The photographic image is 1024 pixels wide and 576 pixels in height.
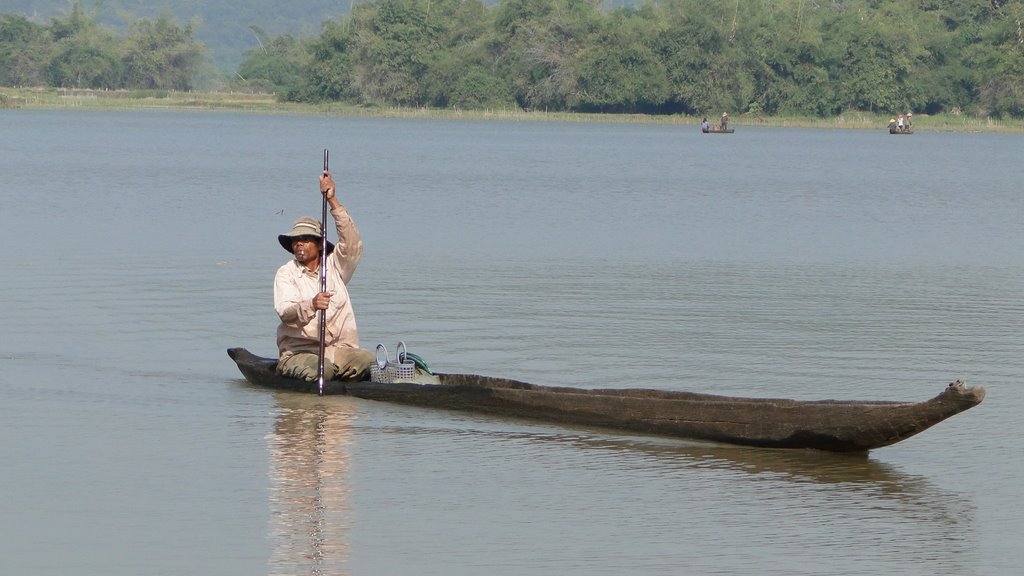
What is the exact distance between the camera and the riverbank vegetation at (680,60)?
92688 mm

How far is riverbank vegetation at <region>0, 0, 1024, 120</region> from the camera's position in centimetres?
9269

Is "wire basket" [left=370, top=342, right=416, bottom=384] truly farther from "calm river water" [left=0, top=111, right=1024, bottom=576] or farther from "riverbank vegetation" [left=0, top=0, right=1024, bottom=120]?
"riverbank vegetation" [left=0, top=0, right=1024, bottom=120]

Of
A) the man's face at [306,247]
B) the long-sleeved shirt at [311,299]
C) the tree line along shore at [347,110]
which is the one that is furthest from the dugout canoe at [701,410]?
the tree line along shore at [347,110]

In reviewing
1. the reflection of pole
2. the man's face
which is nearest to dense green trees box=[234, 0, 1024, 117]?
the man's face

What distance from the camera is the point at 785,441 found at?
8.86 meters

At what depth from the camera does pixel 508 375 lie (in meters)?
11.9

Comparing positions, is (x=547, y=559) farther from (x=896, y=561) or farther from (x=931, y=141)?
(x=931, y=141)

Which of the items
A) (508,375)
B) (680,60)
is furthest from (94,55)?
(508,375)

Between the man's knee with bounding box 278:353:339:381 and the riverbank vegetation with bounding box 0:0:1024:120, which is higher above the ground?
the riverbank vegetation with bounding box 0:0:1024:120

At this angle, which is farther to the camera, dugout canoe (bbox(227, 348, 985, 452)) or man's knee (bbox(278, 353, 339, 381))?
man's knee (bbox(278, 353, 339, 381))

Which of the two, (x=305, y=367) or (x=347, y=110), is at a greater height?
(x=347, y=110)

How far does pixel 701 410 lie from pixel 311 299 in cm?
271

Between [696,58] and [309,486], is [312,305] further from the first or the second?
[696,58]

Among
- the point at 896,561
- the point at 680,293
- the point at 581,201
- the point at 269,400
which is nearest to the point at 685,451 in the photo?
the point at 896,561
